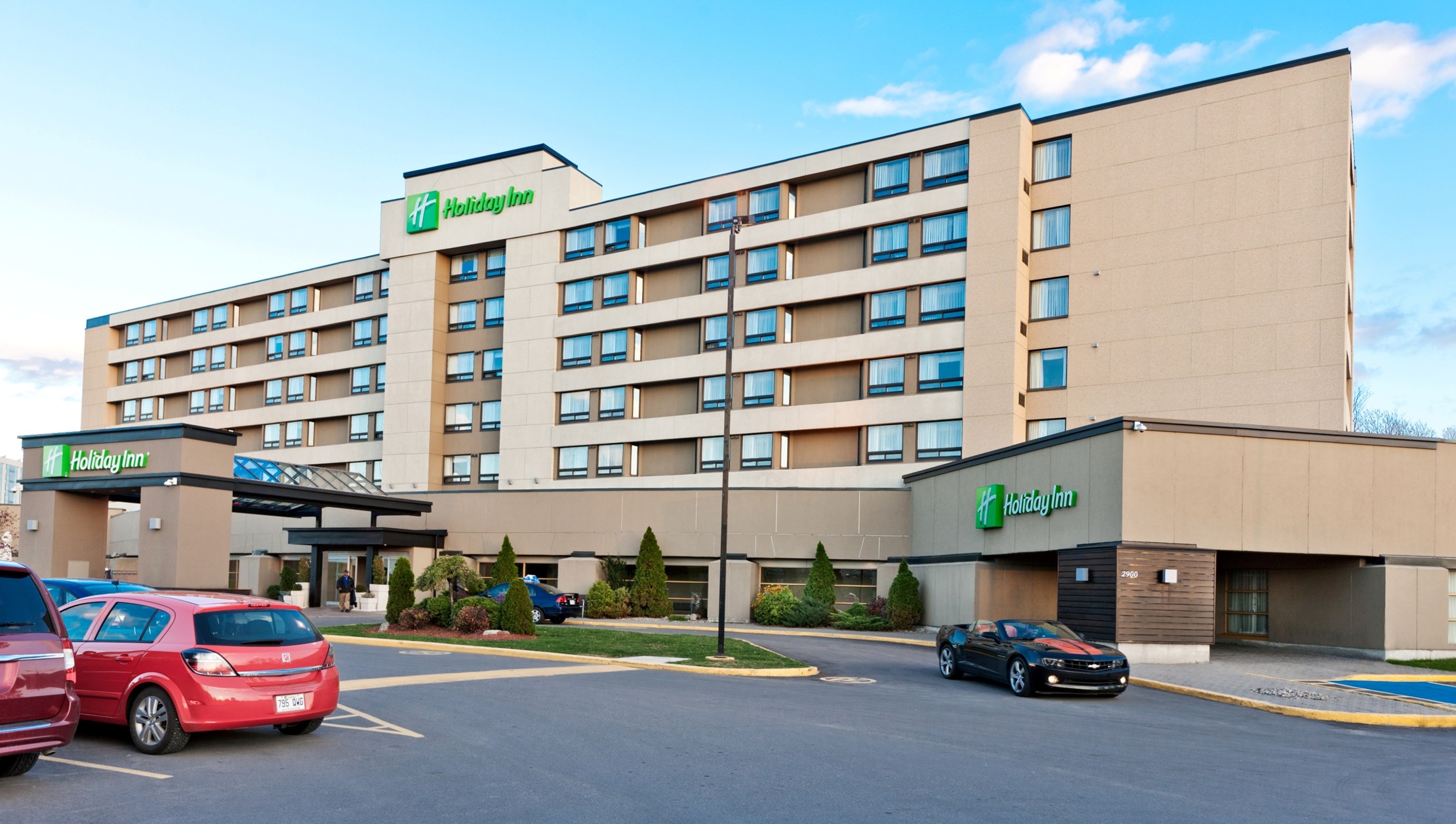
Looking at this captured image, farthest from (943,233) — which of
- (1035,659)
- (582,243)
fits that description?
(1035,659)

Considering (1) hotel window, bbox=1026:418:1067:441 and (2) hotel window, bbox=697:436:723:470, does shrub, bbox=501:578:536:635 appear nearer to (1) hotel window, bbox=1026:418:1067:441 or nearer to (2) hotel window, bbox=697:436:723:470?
(2) hotel window, bbox=697:436:723:470

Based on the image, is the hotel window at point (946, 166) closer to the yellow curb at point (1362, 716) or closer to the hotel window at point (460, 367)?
the hotel window at point (460, 367)

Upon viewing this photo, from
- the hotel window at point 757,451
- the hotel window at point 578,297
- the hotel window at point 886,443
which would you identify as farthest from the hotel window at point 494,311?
the hotel window at point 886,443

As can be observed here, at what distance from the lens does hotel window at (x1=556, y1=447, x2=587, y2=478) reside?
181 feet

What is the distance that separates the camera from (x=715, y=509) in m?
46.9

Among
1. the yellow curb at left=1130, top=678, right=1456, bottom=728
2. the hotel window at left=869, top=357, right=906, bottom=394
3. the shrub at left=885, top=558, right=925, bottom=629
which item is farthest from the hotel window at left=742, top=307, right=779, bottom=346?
the yellow curb at left=1130, top=678, right=1456, bottom=728

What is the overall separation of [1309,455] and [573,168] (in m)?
39.4

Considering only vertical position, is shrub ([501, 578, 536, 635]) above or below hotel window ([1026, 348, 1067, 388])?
below

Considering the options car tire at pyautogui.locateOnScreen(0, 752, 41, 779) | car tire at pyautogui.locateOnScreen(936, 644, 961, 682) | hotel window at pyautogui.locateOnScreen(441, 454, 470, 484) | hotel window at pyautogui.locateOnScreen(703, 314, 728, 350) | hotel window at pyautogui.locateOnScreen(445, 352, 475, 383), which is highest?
hotel window at pyautogui.locateOnScreen(703, 314, 728, 350)

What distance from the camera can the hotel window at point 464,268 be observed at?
60438 millimetres

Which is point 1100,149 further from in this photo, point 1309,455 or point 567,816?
point 567,816

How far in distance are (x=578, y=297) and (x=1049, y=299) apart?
2361 centimetres

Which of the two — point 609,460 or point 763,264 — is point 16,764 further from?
point 609,460

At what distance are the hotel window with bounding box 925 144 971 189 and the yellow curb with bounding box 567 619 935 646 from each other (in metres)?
19.9
